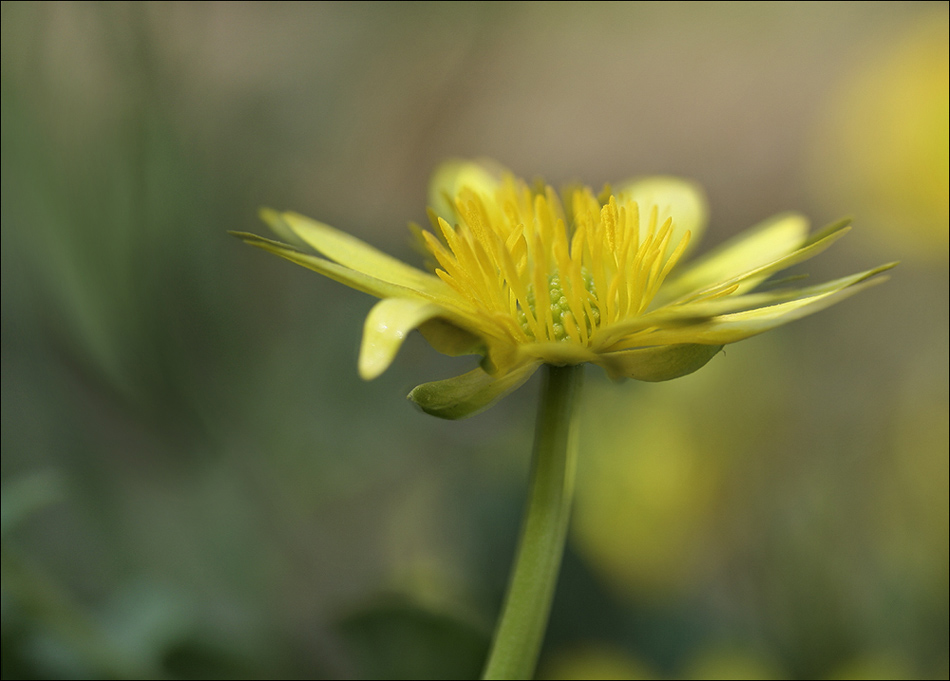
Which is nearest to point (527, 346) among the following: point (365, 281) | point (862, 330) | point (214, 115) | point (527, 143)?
point (365, 281)

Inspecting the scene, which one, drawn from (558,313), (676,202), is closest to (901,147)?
(676,202)

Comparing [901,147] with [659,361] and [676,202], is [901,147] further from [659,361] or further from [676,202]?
A: [659,361]

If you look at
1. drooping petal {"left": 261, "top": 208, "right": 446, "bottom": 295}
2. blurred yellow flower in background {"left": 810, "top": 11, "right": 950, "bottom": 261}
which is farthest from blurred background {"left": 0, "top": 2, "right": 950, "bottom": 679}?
drooping petal {"left": 261, "top": 208, "right": 446, "bottom": 295}

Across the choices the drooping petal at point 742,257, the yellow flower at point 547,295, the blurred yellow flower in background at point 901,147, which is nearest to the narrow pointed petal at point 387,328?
the yellow flower at point 547,295

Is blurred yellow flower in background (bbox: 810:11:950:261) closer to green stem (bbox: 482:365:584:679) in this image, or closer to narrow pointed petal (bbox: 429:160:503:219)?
narrow pointed petal (bbox: 429:160:503:219)

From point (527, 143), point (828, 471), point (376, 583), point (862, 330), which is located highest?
point (527, 143)

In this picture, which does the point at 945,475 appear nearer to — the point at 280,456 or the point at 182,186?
the point at 280,456
